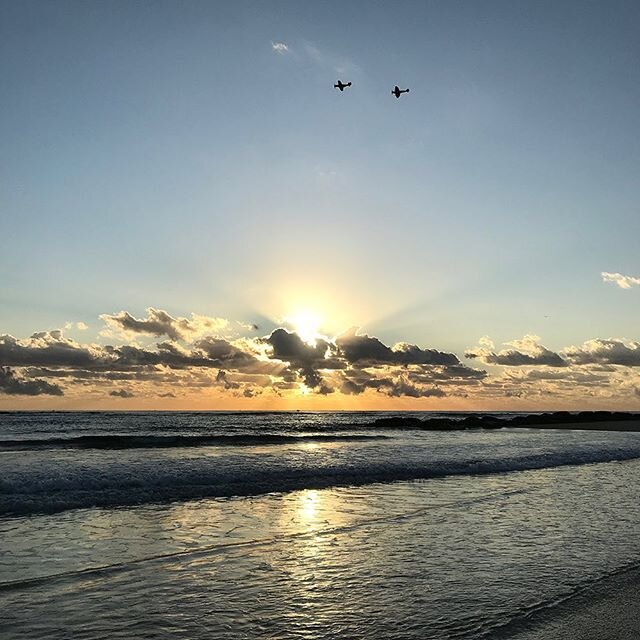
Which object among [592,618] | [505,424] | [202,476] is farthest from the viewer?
[505,424]

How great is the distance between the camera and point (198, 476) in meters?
22.8

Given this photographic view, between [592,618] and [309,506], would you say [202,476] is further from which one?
[592,618]

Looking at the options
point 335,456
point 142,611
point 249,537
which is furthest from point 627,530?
point 335,456

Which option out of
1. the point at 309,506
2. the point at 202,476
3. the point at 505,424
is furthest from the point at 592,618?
the point at 505,424

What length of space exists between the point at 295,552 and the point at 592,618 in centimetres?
539

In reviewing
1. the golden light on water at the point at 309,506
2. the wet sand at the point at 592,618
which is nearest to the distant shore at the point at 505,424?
the golden light on water at the point at 309,506

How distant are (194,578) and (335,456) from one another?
23360mm

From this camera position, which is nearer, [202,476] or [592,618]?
[592,618]

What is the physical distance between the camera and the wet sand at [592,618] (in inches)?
271

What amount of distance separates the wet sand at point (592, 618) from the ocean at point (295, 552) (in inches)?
7.3

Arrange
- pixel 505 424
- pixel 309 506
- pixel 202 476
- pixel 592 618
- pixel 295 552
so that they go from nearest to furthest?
pixel 592 618 → pixel 295 552 → pixel 309 506 → pixel 202 476 → pixel 505 424

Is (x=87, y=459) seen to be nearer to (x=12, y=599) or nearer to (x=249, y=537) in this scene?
(x=249, y=537)

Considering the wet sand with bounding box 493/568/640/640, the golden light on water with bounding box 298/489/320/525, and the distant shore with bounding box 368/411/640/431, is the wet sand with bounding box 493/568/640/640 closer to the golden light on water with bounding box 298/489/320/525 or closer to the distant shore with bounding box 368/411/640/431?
the golden light on water with bounding box 298/489/320/525

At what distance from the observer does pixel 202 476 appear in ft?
74.9
